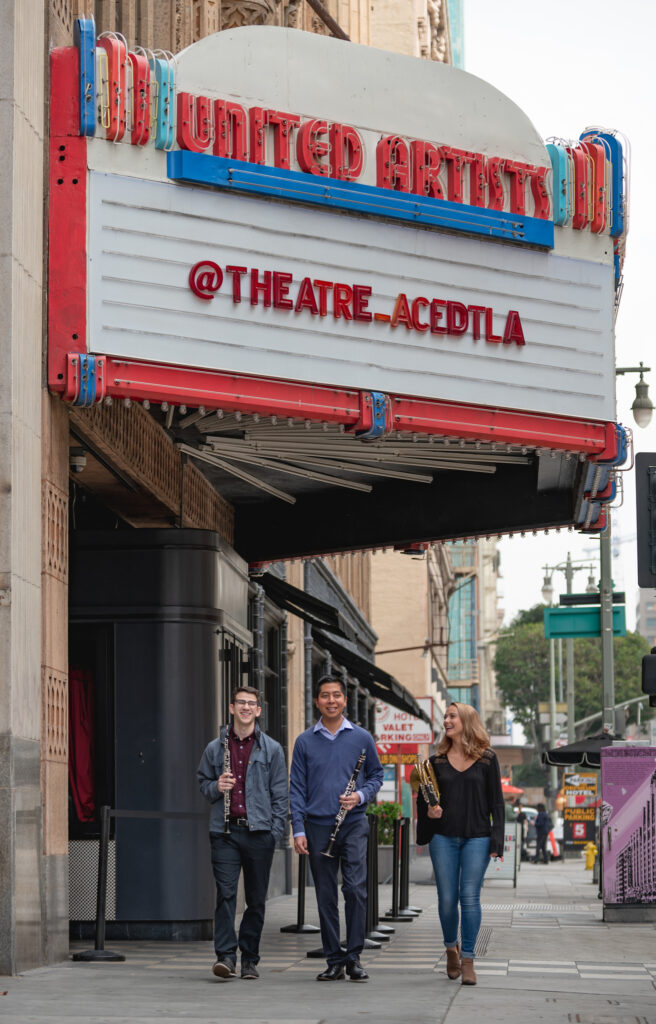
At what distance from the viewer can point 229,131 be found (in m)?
12.4

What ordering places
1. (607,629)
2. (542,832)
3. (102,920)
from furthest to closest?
1. (542,832)
2. (607,629)
3. (102,920)

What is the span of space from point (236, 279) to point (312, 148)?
4.17 feet

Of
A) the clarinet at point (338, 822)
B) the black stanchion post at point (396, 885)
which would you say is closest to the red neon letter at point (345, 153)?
the clarinet at point (338, 822)

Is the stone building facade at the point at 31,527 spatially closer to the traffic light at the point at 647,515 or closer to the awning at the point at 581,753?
the traffic light at the point at 647,515

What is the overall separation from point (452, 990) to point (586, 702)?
10234 cm

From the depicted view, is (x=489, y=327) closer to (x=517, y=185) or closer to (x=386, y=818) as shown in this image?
(x=517, y=185)

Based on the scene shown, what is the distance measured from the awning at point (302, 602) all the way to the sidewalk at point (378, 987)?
4.40m

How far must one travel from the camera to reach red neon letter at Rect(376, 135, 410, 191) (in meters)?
13.2

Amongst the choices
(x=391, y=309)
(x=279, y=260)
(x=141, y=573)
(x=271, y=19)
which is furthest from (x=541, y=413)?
(x=271, y=19)

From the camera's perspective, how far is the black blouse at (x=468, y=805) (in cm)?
1063

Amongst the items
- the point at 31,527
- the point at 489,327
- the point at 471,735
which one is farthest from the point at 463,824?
the point at 489,327

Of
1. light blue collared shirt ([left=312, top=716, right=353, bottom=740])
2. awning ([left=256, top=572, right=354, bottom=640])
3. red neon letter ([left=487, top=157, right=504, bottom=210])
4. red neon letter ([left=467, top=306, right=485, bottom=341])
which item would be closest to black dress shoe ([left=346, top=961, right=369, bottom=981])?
light blue collared shirt ([left=312, top=716, right=353, bottom=740])

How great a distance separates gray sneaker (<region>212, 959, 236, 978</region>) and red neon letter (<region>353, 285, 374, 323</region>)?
17.1 ft

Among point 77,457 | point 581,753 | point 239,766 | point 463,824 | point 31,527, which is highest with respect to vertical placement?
point 77,457
